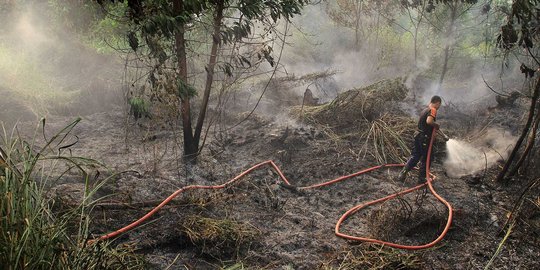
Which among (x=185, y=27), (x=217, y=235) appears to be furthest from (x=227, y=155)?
(x=217, y=235)

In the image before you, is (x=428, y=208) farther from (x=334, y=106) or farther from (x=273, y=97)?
(x=273, y=97)

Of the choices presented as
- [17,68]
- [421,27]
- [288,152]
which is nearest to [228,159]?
[288,152]

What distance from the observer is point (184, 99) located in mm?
5488

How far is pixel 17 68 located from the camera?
337 inches

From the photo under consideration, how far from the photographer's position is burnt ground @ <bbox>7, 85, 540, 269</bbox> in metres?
3.87

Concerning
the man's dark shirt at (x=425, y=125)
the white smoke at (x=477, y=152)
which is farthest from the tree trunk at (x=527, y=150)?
the man's dark shirt at (x=425, y=125)

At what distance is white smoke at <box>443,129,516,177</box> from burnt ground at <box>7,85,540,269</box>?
0.86ft

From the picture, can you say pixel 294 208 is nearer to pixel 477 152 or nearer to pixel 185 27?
pixel 185 27

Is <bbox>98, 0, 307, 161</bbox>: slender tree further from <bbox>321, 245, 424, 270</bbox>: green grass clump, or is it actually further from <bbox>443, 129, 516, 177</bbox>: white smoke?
<bbox>443, 129, 516, 177</bbox>: white smoke

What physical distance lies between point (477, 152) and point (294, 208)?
167 inches

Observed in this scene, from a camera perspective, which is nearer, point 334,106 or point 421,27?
point 334,106

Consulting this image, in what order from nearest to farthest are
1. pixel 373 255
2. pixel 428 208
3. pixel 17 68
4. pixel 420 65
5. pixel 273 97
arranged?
pixel 373 255, pixel 428 208, pixel 17 68, pixel 273 97, pixel 420 65

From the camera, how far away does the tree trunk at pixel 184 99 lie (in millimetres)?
4711

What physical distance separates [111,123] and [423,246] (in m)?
6.80
